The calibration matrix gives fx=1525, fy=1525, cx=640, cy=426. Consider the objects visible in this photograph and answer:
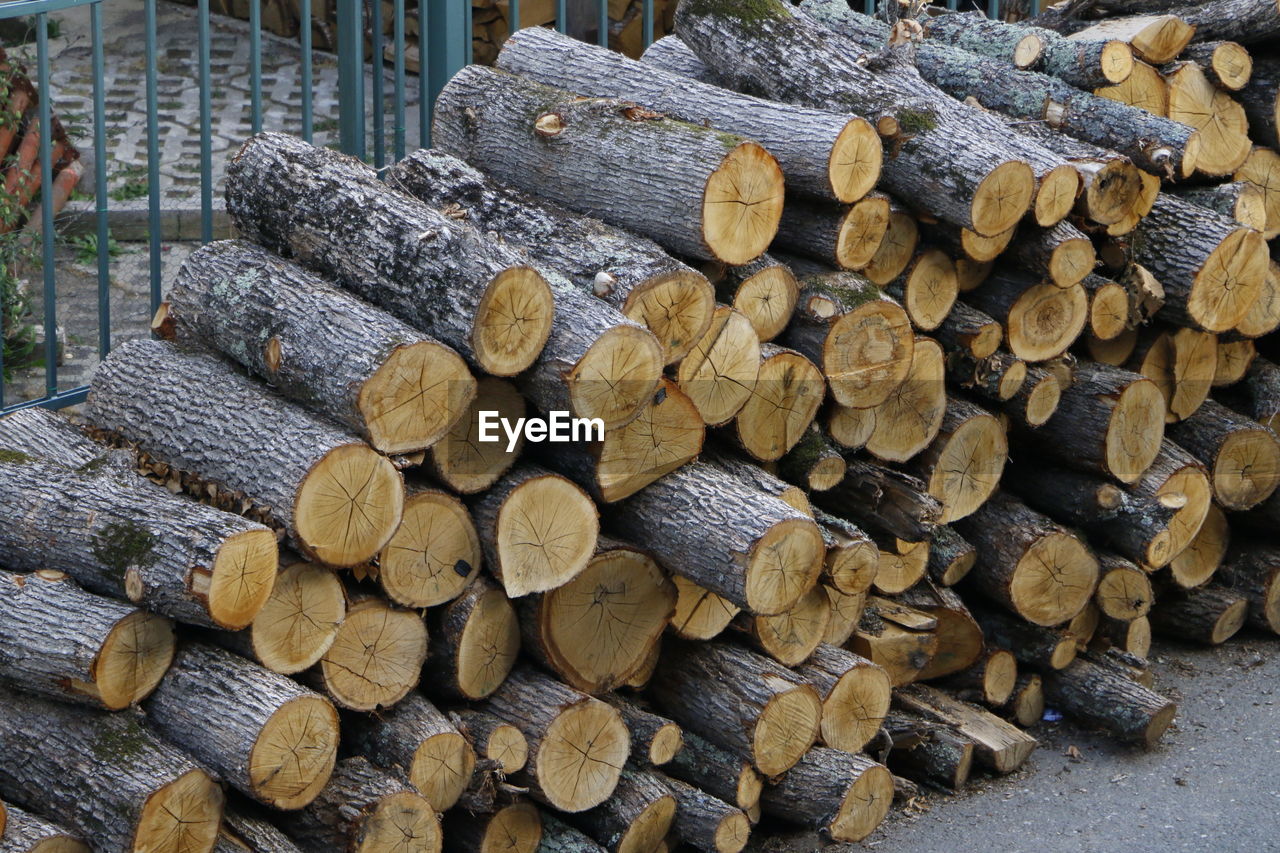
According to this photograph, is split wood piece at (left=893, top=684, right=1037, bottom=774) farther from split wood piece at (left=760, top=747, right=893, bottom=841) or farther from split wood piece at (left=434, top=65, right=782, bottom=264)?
split wood piece at (left=434, top=65, right=782, bottom=264)

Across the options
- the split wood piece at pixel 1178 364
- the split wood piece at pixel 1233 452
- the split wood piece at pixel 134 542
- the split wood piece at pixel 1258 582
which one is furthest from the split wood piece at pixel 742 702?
the split wood piece at pixel 1258 582

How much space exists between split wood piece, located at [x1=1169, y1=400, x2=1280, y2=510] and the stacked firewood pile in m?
0.02

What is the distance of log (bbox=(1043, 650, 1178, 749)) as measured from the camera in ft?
15.2

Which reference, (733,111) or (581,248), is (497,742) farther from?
(733,111)

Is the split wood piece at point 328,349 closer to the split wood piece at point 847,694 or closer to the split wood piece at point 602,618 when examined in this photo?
Answer: the split wood piece at point 602,618

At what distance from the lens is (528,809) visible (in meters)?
3.82

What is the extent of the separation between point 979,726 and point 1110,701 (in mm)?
443

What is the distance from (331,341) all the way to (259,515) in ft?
1.47

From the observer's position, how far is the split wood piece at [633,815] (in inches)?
150

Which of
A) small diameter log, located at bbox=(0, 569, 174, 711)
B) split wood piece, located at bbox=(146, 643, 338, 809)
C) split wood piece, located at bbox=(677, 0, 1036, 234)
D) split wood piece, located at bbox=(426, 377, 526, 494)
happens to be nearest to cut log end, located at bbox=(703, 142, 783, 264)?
split wood piece, located at bbox=(677, 0, 1036, 234)

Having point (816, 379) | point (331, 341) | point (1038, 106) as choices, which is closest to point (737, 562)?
point (816, 379)

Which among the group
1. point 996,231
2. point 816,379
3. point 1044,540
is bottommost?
point 1044,540

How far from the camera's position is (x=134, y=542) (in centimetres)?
333

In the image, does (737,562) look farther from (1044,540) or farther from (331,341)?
(1044,540)
